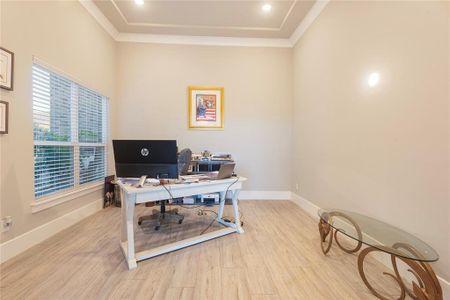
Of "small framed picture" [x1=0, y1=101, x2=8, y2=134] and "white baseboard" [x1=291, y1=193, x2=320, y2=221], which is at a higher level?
"small framed picture" [x1=0, y1=101, x2=8, y2=134]

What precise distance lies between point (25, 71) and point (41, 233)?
1.72m

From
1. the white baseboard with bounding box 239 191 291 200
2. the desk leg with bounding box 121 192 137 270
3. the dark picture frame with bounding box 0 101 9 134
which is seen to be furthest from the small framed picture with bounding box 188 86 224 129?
the dark picture frame with bounding box 0 101 9 134

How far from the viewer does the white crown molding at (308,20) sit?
2984mm

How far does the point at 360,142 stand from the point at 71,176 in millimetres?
3646

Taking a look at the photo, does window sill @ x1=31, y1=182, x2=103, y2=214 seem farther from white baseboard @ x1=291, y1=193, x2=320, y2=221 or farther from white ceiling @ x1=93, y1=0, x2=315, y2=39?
white baseboard @ x1=291, y1=193, x2=320, y2=221

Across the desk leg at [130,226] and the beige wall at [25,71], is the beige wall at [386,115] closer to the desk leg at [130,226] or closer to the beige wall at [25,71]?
the desk leg at [130,226]

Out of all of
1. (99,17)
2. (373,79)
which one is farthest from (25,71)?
(373,79)

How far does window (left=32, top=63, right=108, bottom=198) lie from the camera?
225 centimetres

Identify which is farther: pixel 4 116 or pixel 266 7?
pixel 266 7

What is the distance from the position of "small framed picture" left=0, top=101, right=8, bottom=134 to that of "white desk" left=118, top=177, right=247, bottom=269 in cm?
107

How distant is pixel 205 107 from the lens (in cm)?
407

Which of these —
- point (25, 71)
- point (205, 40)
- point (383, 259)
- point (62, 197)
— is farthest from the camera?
point (205, 40)

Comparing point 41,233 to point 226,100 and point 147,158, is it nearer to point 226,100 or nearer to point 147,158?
point 147,158

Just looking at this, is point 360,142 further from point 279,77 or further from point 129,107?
point 129,107
